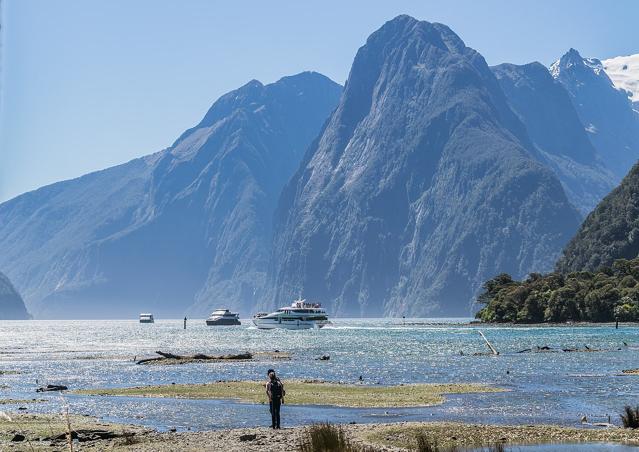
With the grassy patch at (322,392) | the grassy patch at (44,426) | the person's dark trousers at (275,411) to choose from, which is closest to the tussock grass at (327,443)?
the person's dark trousers at (275,411)

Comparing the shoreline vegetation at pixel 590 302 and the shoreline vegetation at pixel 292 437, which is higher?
the shoreline vegetation at pixel 590 302

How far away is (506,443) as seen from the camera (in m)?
34.0

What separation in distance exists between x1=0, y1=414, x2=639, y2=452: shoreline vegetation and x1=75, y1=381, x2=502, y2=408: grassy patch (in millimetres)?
10722

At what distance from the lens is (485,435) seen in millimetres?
35469

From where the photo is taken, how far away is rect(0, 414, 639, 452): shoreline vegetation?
33719 millimetres

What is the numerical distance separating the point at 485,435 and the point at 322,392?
21.1 metres

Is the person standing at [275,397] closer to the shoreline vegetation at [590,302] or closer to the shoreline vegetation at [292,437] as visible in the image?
the shoreline vegetation at [292,437]

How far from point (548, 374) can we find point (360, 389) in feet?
57.1

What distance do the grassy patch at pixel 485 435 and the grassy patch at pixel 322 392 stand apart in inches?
416

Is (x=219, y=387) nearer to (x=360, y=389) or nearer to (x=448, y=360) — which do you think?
(x=360, y=389)

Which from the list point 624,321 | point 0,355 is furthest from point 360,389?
point 624,321

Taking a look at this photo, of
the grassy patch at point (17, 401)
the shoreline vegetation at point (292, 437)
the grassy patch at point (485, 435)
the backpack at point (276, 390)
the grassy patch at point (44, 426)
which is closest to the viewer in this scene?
the shoreline vegetation at point (292, 437)

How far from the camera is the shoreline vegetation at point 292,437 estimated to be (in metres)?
33.7

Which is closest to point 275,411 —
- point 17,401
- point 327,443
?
point 327,443
